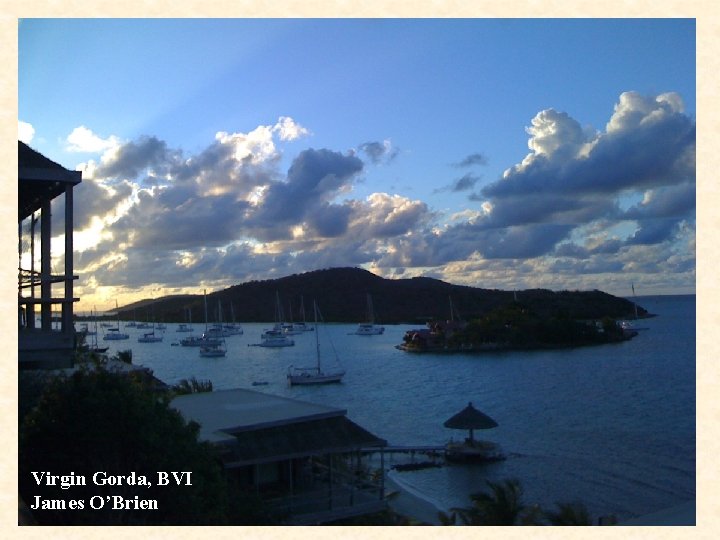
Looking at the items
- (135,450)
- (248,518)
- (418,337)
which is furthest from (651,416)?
(418,337)

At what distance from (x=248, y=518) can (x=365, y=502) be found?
3857mm

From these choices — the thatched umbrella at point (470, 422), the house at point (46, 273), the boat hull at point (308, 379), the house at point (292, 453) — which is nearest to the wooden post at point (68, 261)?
the house at point (46, 273)

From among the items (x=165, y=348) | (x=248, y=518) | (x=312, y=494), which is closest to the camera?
(x=248, y=518)

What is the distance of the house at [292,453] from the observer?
44.8 ft

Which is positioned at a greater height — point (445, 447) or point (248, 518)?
point (248, 518)

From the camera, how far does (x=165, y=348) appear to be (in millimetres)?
99625

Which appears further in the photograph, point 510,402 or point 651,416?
point 510,402

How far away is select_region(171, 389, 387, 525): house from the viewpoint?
44.8ft

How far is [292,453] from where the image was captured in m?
14.0

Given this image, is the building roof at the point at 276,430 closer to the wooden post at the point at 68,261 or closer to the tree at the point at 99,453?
the wooden post at the point at 68,261

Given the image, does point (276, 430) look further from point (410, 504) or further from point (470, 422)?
point (470, 422)

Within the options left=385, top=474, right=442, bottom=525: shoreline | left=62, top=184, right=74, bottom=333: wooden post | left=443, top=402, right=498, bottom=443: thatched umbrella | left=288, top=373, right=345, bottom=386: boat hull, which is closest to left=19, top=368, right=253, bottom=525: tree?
left=62, top=184, right=74, bottom=333: wooden post
